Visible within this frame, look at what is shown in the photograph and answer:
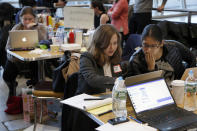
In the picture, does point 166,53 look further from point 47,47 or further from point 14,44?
point 14,44

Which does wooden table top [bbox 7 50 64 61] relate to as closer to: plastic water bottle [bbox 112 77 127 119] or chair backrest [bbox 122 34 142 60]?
chair backrest [bbox 122 34 142 60]

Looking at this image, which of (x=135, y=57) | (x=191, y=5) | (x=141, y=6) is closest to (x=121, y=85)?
(x=135, y=57)

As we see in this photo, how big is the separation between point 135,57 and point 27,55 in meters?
1.40

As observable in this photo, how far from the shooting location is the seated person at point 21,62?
13.1 ft

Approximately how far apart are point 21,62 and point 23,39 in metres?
0.34

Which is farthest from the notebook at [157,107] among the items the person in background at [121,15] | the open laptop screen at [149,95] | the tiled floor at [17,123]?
the person in background at [121,15]

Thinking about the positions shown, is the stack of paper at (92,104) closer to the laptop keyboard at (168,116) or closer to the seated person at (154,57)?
the laptop keyboard at (168,116)

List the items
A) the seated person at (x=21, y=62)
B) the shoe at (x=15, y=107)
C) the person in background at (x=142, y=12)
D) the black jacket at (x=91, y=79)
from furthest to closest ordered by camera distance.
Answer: the person in background at (x=142, y=12)
the seated person at (x=21, y=62)
the shoe at (x=15, y=107)
the black jacket at (x=91, y=79)

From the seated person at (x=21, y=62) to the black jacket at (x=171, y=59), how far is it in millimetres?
1815

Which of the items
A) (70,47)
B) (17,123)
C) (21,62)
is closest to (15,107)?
(17,123)

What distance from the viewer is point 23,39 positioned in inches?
151

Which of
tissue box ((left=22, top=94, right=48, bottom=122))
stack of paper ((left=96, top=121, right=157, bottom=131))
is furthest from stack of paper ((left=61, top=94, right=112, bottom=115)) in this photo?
tissue box ((left=22, top=94, right=48, bottom=122))

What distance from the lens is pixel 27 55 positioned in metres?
3.53

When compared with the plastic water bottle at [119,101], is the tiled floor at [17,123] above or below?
below
